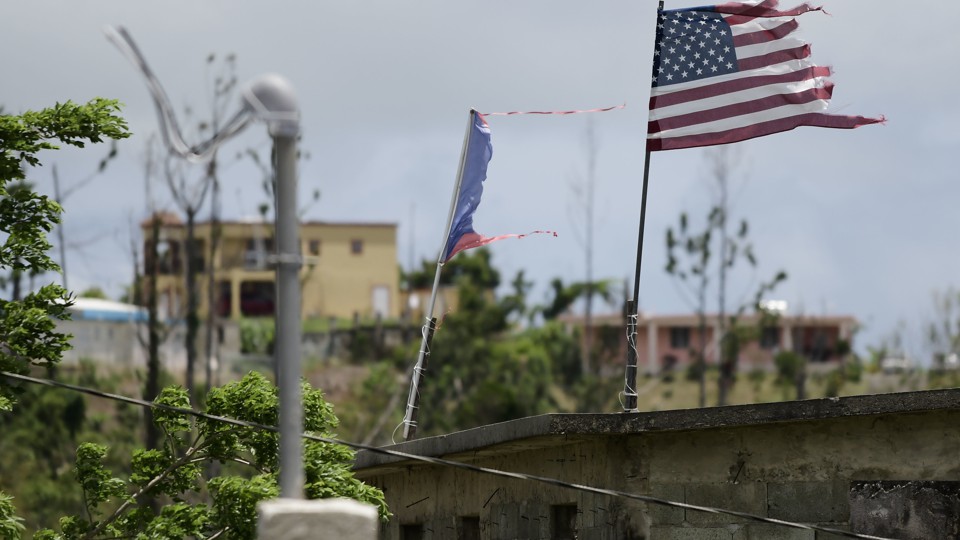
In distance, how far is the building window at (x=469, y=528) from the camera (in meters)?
16.2

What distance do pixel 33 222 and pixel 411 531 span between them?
5.19 metres

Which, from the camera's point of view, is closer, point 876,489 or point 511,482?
point 876,489

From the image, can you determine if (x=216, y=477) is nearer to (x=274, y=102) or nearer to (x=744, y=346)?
(x=274, y=102)

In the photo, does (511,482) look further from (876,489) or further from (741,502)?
(876,489)

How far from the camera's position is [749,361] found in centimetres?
8325

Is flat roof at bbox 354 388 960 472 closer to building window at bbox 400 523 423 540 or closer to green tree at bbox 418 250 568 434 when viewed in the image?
building window at bbox 400 523 423 540

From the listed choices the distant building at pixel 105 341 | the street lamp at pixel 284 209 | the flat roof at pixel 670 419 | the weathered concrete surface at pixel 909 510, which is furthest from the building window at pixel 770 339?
the street lamp at pixel 284 209

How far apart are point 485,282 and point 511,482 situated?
3092 inches

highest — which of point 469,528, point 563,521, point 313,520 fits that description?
point 313,520

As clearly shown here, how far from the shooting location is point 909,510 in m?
11.8

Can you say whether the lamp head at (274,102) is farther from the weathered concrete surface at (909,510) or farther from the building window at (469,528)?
the building window at (469,528)

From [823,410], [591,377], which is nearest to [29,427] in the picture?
[591,377]

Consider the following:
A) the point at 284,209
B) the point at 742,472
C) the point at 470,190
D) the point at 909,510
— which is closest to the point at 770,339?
the point at 470,190

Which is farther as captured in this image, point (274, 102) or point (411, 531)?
point (411, 531)
